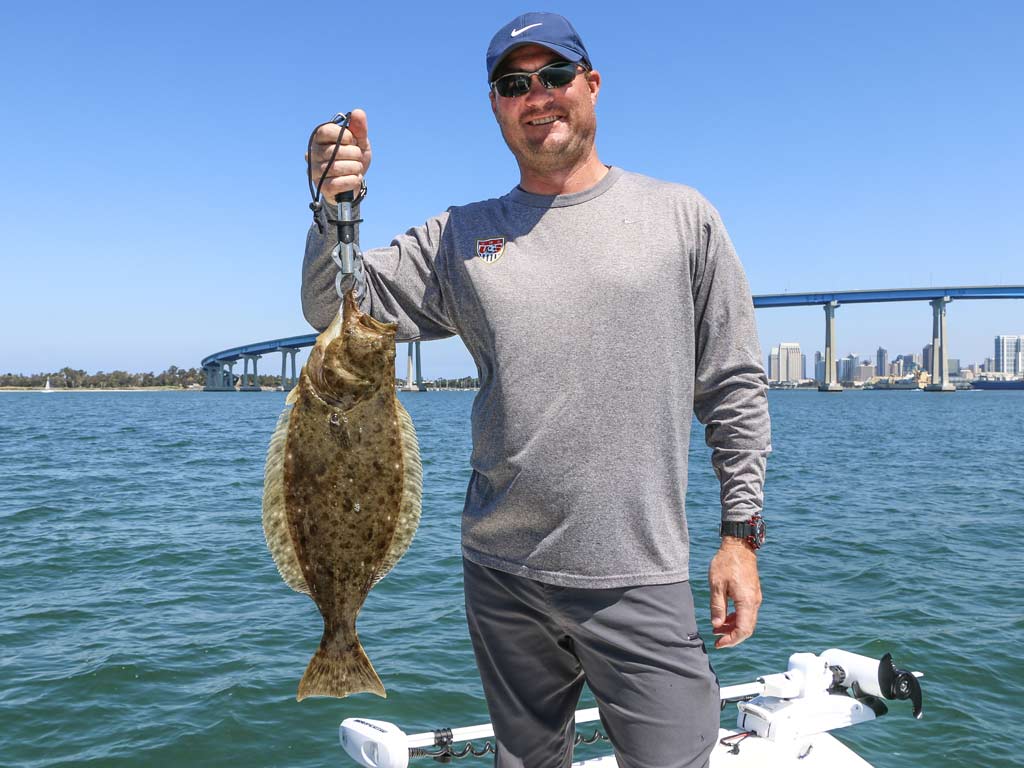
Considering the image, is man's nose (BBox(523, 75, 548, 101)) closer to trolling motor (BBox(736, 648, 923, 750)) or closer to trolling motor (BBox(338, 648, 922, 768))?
trolling motor (BBox(338, 648, 922, 768))

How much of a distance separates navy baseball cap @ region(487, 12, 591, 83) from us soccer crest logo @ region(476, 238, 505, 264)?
0.55 metres

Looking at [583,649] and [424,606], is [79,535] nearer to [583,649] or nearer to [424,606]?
[424,606]

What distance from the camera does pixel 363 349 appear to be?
2.29 m

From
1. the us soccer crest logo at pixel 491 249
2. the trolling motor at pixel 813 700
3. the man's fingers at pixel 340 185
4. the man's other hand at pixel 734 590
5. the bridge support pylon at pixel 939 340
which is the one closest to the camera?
the man's fingers at pixel 340 185

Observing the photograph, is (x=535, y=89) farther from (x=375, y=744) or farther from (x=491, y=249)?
(x=375, y=744)

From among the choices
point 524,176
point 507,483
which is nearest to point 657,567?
point 507,483

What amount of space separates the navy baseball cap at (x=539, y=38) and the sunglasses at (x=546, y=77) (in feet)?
0.10

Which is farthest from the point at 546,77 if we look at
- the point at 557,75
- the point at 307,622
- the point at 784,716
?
the point at 307,622

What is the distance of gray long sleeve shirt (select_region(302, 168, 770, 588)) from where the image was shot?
2.43 metres

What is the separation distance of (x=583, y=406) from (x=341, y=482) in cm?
77

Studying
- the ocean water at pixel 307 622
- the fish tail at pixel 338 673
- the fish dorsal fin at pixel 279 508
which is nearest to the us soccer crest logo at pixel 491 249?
the fish dorsal fin at pixel 279 508

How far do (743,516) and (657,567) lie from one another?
350mm

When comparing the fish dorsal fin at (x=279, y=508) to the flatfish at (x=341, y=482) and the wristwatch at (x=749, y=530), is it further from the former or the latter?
the wristwatch at (x=749, y=530)

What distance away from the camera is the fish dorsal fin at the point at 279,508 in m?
2.33
